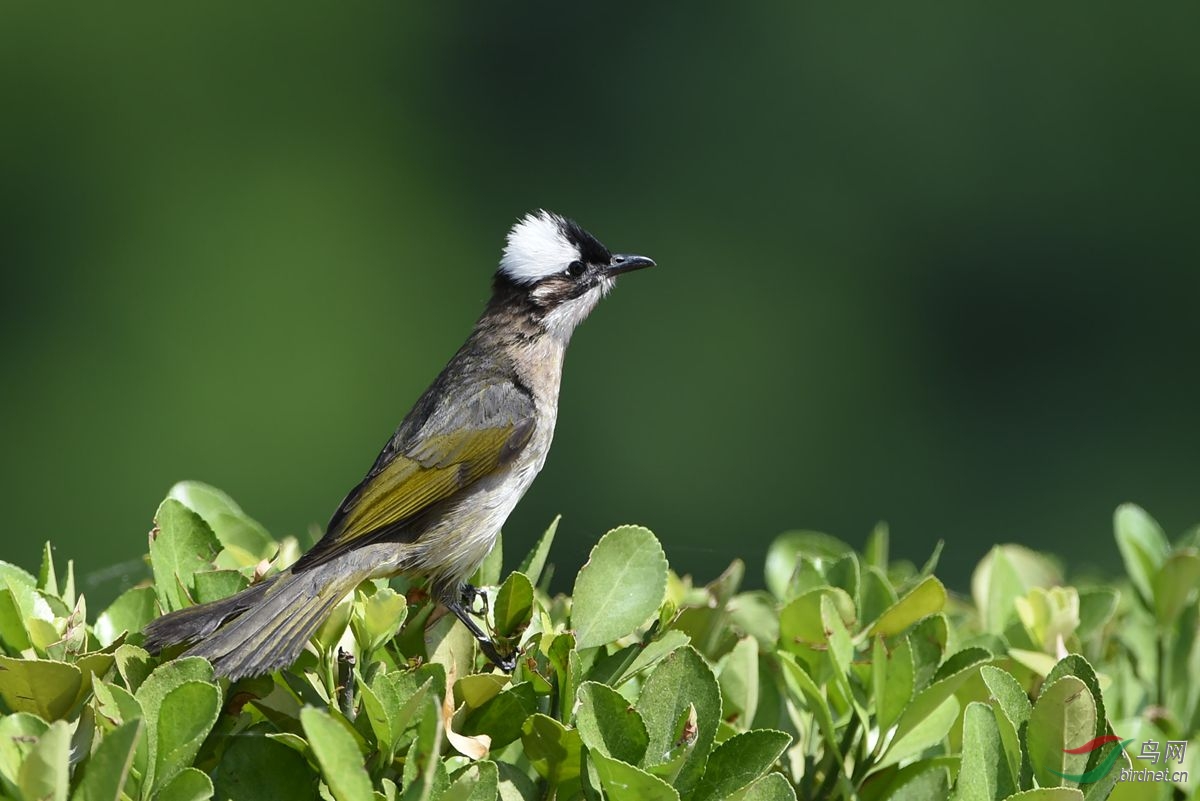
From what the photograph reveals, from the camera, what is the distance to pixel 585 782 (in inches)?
68.5

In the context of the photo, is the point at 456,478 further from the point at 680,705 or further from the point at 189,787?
the point at 189,787

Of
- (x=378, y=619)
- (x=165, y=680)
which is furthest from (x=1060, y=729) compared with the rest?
(x=165, y=680)

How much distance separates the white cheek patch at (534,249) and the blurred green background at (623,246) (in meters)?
6.73

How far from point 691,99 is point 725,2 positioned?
0.91 m

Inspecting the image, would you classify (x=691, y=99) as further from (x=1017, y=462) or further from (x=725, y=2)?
(x=1017, y=462)

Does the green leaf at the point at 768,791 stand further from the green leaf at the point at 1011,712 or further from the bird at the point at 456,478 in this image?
the bird at the point at 456,478

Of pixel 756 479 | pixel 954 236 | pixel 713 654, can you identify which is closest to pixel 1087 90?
pixel 954 236

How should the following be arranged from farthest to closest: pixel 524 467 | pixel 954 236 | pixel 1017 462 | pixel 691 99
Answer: pixel 691 99 < pixel 954 236 < pixel 1017 462 < pixel 524 467

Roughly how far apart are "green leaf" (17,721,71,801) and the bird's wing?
1108 mm

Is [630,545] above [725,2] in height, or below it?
below

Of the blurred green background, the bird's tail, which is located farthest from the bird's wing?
the blurred green background

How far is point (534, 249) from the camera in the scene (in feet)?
11.5

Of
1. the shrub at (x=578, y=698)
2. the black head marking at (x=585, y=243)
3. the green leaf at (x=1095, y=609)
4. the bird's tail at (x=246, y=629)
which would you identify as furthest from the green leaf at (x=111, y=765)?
the black head marking at (x=585, y=243)

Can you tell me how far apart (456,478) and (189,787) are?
1462mm
